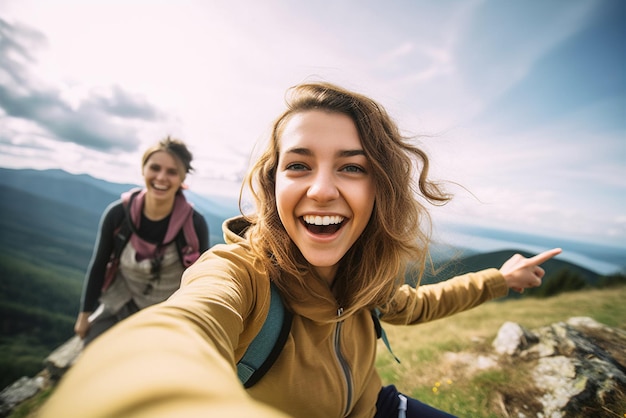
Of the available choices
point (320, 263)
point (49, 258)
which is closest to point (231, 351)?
A: point (320, 263)

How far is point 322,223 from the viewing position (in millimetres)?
1727

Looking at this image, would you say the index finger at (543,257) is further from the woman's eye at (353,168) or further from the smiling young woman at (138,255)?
the smiling young woman at (138,255)

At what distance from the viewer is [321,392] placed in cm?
163

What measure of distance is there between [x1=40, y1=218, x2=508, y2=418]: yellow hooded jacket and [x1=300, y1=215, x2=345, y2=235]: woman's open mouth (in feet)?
→ 1.25

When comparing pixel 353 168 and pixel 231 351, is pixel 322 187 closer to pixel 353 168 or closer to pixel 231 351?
pixel 353 168

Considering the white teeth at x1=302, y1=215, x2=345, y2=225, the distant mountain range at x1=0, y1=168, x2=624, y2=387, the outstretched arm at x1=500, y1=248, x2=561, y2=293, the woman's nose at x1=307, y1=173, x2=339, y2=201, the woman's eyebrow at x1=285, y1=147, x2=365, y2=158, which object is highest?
the woman's eyebrow at x1=285, y1=147, x2=365, y2=158

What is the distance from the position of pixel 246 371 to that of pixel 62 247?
4182 inches

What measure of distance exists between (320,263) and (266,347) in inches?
22.9

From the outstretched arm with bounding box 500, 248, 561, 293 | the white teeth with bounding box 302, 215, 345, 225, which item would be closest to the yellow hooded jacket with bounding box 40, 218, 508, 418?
the outstretched arm with bounding box 500, 248, 561, 293

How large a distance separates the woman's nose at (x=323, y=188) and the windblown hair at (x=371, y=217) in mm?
373

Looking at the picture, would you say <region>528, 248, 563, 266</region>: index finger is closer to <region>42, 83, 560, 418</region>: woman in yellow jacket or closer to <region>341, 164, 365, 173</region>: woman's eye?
<region>42, 83, 560, 418</region>: woman in yellow jacket

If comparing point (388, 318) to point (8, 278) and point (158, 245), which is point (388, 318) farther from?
point (8, 278)

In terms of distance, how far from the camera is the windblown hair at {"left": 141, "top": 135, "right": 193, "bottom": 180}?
4.69 m

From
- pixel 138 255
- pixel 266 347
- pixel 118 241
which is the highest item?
pixel 266 347
